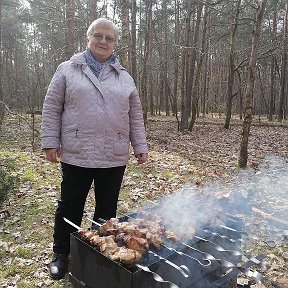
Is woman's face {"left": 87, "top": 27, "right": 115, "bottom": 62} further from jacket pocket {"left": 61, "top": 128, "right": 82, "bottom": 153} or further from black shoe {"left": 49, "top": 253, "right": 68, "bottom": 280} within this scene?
black shoe {"left": 49, "top": 253, "right": 68, "bottom": 280}

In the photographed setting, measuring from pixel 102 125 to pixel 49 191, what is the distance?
11.4ft

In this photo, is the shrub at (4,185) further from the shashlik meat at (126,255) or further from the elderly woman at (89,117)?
the shashlik meat at (126,255)

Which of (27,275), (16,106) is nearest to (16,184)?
(27,275)

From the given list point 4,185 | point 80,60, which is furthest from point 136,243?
point 4,185

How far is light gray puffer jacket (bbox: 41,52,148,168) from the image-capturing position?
9.70 ft

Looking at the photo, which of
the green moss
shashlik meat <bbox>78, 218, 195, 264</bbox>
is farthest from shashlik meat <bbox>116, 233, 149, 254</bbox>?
the green moss

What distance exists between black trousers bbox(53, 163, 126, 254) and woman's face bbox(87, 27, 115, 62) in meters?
1.10

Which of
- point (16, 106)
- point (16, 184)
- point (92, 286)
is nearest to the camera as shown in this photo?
point (92, 286)

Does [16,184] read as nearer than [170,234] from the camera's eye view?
No

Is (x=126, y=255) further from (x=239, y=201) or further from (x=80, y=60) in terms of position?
(x=80, y=60)

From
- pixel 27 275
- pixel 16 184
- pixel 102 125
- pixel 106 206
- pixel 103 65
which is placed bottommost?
pixel 27 275

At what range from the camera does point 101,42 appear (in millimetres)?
3049

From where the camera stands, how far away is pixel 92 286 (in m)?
2.53

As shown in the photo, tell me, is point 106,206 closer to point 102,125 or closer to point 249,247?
point 102,125
